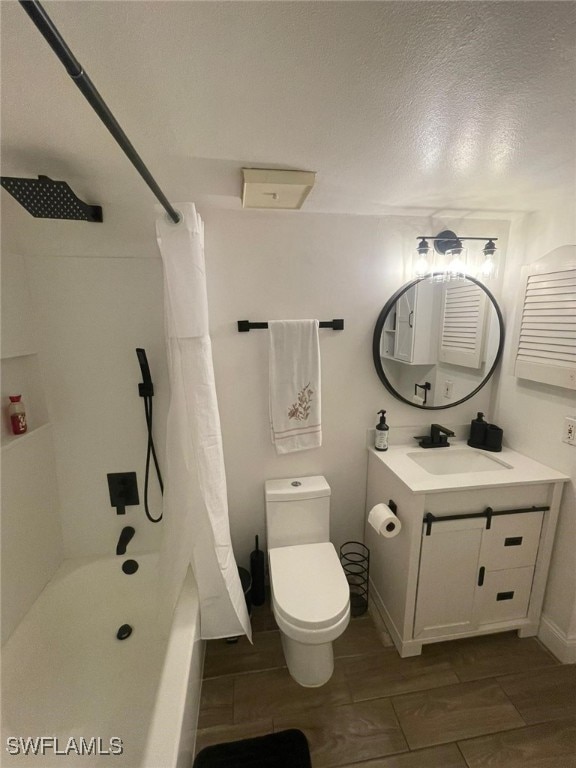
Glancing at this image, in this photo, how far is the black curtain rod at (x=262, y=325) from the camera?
1.65 m

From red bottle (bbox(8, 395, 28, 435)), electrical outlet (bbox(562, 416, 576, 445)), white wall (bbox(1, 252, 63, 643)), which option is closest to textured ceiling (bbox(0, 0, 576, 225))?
white wall (bbox(1, 252, 63, 643))

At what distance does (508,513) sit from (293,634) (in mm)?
1134

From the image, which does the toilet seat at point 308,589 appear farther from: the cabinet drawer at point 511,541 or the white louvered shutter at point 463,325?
A: the white louvered shutter at point 463,325

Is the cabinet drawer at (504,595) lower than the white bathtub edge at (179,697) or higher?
lower

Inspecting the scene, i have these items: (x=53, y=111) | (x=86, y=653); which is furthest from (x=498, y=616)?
(x=53, y=111)

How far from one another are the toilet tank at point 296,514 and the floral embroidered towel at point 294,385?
0.74ft

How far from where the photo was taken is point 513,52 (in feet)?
2.23

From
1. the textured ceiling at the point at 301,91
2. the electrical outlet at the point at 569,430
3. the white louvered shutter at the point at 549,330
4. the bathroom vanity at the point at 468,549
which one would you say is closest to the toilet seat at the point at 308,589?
the bathroom vanity at the point at 468,549

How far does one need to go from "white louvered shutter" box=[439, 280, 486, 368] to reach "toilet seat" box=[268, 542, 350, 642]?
1.30 meters

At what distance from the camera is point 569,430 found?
1.49m

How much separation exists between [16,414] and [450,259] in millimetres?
2237

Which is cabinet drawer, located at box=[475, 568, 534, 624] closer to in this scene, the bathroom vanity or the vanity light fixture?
the bathroom vanity

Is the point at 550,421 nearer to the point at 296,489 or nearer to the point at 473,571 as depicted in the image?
the point at 473,571

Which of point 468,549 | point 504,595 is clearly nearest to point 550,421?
point 468,549
